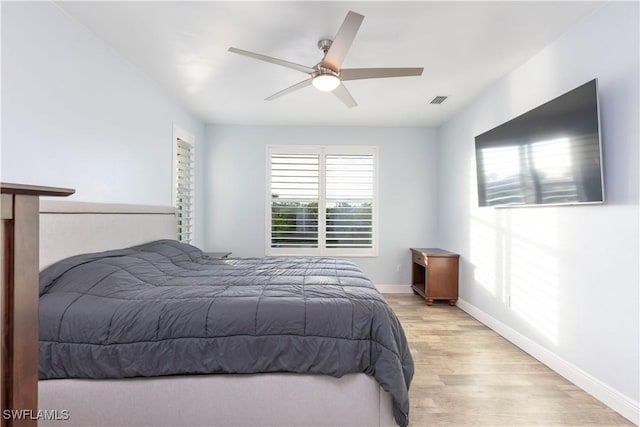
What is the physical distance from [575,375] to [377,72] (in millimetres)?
2555

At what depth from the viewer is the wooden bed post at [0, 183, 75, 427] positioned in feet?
2.24

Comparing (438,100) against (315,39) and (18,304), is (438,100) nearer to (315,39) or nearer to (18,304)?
(315,39)

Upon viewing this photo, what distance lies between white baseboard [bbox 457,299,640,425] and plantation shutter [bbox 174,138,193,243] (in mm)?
3774

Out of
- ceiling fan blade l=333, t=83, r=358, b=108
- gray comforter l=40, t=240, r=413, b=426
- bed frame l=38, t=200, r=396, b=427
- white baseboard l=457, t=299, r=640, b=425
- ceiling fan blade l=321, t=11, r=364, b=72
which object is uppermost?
ceiling fan blade l=321, t=11, r=364, b=72

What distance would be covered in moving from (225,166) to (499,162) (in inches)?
142

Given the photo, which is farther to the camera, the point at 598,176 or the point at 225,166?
the point at 225,166

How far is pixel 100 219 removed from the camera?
2.39 m

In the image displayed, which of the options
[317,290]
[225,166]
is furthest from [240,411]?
[225,166]

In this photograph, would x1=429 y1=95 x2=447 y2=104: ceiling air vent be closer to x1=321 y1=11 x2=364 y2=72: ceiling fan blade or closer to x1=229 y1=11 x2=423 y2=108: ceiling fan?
x1=229 y1=11 x2=423 y2=108: ceiling fan

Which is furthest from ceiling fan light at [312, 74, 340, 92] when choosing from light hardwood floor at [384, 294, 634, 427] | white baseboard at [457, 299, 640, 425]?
white baseboard at [457, 299, 640, 425]

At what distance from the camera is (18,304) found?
2.33 ft

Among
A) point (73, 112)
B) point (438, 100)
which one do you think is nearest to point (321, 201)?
point (438, 100)

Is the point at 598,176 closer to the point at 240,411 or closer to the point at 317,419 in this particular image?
the point at 317,419

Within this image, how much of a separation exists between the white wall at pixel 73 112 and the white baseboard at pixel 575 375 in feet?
12.2
